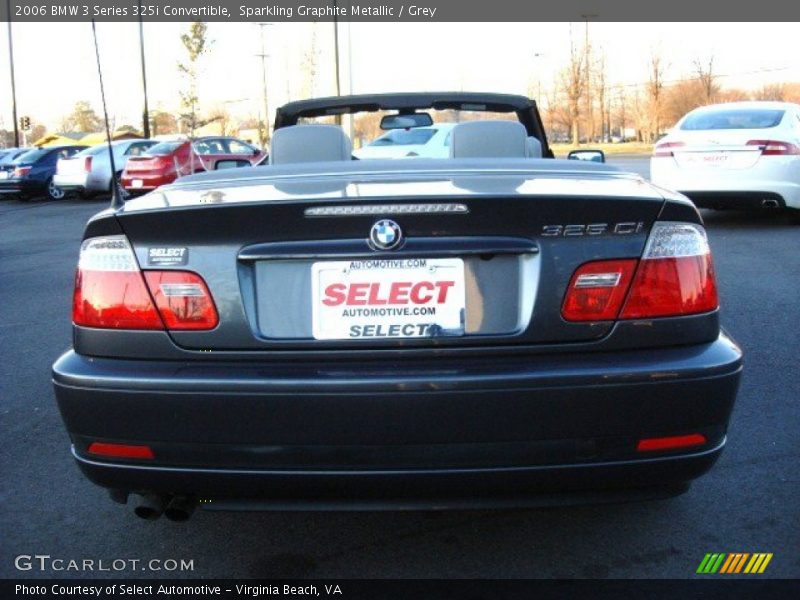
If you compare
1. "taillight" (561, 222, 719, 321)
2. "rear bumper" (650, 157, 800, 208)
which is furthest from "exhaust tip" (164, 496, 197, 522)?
"rear bumper" (650, 157, 800, 208)

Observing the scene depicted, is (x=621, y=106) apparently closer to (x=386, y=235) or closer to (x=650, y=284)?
(x=650, y=284)

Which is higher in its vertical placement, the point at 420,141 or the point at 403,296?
the point at 403,296

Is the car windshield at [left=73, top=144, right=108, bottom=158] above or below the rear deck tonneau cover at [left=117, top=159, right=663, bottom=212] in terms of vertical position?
below

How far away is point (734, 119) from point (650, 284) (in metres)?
9.25

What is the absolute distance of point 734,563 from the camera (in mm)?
Result: 2836

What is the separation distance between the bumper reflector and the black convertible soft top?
2.67 meters

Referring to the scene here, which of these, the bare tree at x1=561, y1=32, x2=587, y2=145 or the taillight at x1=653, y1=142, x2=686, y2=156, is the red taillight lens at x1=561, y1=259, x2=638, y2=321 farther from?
the bare tree at x1=561, y1=32, x2=587, y2=145

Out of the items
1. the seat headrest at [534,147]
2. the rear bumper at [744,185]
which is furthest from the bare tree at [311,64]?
the seat headrest at [534,147]

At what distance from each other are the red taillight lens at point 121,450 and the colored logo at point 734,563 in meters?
1.64

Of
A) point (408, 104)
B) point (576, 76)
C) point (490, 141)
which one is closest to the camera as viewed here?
point (490, 141)

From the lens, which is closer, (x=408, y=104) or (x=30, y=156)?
(x=408, y=104)

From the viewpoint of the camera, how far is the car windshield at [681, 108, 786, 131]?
10781 mm

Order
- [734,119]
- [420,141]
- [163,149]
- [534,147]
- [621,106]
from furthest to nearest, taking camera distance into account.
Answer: [621,106] < [163,149] < [420,141] < [734,119] < [534,147]

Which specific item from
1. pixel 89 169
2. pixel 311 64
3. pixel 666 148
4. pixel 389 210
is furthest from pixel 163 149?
pixel 389 210
